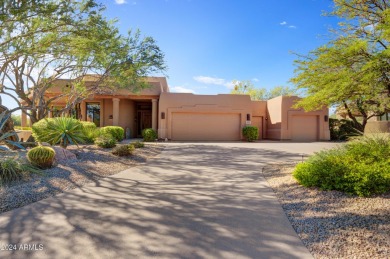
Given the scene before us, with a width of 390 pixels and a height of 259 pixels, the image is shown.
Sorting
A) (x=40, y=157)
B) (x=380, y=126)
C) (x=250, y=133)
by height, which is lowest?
(x=40, y=157)

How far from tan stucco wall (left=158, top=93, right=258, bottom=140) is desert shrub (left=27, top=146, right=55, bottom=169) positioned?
12711mm

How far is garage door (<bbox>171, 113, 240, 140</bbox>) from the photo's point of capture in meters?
19.9

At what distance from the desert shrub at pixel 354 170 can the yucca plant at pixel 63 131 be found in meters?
8.28

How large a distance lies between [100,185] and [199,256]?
371cm

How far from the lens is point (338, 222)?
3.46m

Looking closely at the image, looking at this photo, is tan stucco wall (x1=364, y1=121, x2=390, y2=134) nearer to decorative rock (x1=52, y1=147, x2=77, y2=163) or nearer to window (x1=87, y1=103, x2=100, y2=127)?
window (x1=87, y1=103, x2=100, y2=127)

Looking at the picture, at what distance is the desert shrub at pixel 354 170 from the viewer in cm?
433

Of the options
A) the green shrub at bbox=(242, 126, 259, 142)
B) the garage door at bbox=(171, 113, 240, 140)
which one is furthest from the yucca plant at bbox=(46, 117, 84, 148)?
the green shrub at bbox=(242, 126, 259, 142)

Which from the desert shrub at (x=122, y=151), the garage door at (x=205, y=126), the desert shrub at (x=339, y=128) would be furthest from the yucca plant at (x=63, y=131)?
the desert shrub at (x=339, y=128)

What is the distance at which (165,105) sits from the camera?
1947cm

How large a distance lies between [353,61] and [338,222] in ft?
12.3

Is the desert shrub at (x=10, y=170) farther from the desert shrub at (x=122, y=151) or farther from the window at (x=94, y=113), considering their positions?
the window at (x=94, y=113)

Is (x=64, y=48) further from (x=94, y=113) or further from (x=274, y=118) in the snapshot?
(x=274, y=118)

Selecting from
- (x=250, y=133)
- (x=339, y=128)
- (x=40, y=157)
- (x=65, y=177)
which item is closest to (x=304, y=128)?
(x=339, y=128)
